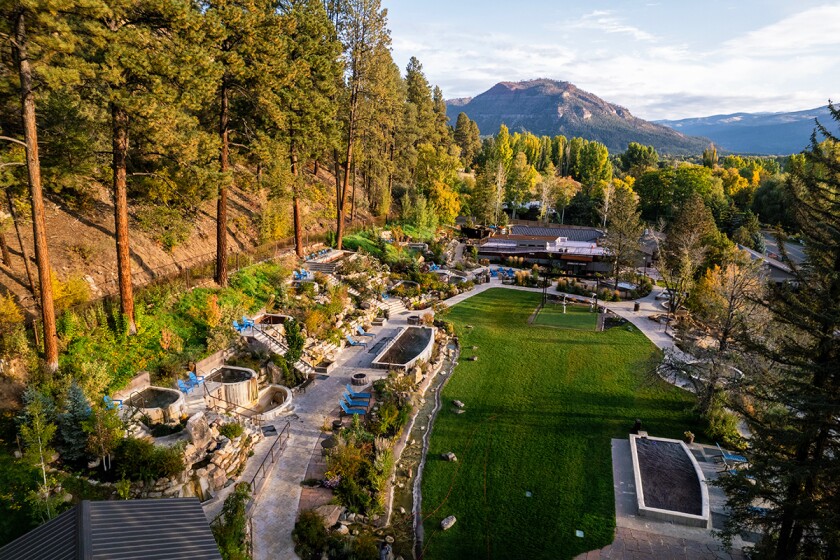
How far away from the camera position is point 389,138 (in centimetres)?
4791

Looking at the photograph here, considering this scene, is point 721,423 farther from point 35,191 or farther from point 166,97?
point 35,191

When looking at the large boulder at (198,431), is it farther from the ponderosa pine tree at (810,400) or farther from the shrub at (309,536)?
the ponderosa pine tree at (810,400)

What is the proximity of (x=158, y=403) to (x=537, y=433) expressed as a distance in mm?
12098

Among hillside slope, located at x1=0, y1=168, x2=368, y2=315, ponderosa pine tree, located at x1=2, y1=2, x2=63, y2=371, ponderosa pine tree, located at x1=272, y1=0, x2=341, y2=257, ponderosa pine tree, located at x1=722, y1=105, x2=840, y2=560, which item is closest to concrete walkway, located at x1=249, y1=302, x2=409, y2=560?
ponderosa pine tree, located at x1=2, y1=2, x2=63, y2=371

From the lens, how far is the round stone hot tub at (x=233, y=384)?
Result: 605 inches

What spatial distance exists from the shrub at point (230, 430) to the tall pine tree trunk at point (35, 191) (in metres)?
4.66

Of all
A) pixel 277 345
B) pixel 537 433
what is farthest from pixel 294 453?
pixel 537 433

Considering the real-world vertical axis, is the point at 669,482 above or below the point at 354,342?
below

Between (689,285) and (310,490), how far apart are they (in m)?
25.7

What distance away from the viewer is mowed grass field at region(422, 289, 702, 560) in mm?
12030

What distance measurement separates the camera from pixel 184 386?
14.8m

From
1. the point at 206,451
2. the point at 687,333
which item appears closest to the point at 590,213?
the point at 687,333

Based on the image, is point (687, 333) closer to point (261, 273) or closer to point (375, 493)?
point (375, 493)

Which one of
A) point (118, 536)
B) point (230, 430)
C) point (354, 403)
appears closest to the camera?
point (118, 536)
